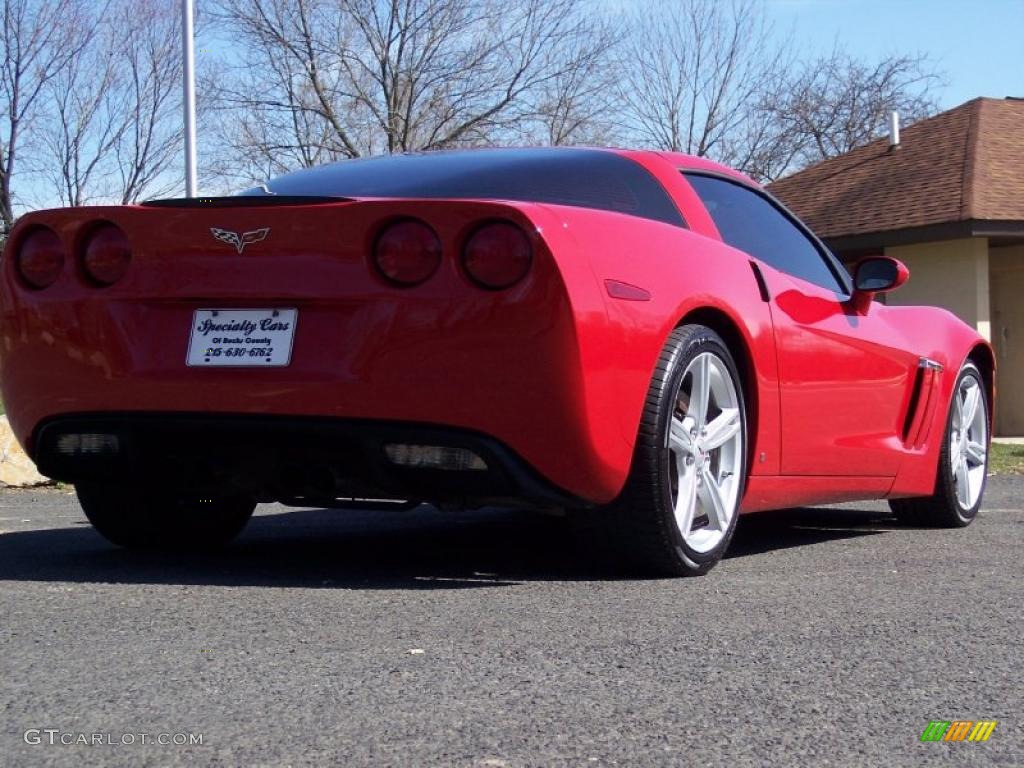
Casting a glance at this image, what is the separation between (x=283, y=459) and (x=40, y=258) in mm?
957

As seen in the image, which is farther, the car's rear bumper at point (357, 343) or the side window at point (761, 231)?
the side window at point (761, 231)

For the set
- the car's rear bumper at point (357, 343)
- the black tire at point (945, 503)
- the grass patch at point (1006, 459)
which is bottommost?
the grass patch at point (1006, 459)

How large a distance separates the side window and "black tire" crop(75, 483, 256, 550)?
193 cm

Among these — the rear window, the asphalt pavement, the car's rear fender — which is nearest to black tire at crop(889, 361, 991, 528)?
the asphalt pavement

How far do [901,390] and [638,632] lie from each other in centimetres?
275

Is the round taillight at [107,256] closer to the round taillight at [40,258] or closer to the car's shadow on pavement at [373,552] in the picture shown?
the round taillight at [40,258]

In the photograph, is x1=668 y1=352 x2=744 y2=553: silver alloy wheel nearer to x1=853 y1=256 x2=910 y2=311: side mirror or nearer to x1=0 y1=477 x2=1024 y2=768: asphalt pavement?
x1=0 y1=477 x2=1024 y2=768: asphalt pavement

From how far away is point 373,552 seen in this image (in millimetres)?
5059

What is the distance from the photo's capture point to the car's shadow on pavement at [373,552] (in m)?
4.29

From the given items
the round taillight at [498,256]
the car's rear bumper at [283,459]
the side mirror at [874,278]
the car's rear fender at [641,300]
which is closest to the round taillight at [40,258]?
the car's rear bumper at [283,459]

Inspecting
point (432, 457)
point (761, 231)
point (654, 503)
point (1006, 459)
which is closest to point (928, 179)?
point (1006, 459)

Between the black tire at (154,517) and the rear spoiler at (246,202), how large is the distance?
0.93 meters

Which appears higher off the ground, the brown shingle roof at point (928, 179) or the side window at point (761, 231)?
the brown shingle roof at point (928, 179)

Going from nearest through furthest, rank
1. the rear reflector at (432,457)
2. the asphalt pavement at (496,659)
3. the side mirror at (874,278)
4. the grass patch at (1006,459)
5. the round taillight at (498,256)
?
the asphalt pavement at (496,659), the round taillight at (498,256), the rear reflector at (432,457), the side mirror at (874,278), the grass patch at (1006,459)
